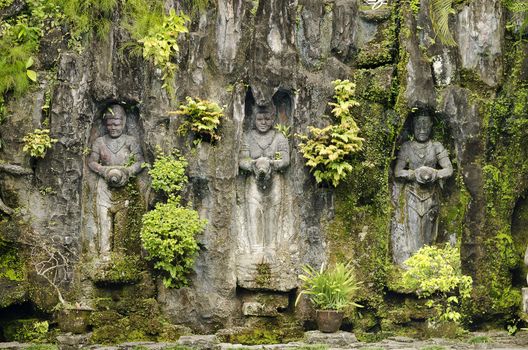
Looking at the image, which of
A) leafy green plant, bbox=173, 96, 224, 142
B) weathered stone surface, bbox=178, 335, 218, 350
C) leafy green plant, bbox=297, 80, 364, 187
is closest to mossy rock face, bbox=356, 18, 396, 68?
leafy green plant, bbox=297, 80, 364, 187

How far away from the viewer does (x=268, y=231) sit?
14.9 metres

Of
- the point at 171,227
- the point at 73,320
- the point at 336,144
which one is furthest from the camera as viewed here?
the point at 336,144

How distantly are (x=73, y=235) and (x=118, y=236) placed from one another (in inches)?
27.9

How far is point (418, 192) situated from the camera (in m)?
15.0

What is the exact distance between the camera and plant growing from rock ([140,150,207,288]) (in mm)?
14086

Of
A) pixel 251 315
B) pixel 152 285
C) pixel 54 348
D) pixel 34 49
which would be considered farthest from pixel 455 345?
pixel 34 49

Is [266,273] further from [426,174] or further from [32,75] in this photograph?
[32,75]

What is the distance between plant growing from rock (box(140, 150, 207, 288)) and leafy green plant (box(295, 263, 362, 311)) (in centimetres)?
171

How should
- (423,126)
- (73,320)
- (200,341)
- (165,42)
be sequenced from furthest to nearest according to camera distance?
(423,126)
(165,42)
(73,320)
(200,341)

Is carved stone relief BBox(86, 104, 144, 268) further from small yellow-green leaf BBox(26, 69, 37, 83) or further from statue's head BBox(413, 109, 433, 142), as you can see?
statue's head BBox(413, 109, 433, 142)

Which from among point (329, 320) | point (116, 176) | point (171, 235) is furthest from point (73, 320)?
point (329, 320)

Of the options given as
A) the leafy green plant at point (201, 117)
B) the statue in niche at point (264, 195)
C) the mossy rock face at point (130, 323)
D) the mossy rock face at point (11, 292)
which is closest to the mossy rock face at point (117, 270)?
the mossy rock face at point (130, 323)

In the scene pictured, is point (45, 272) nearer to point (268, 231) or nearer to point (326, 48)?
point (268, 231)

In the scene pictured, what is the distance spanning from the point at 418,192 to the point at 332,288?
7.23ft
